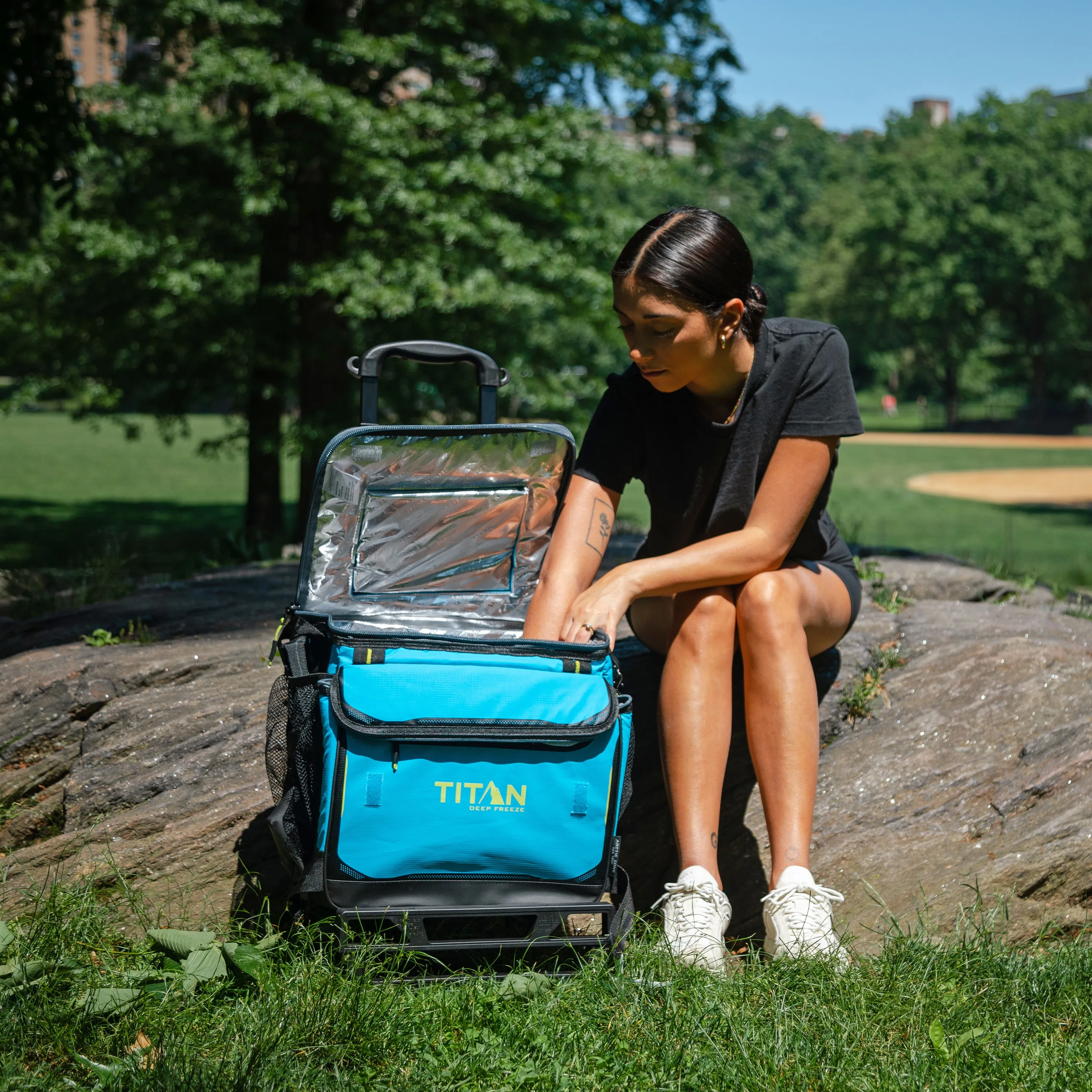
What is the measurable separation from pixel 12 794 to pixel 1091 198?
1918 inches

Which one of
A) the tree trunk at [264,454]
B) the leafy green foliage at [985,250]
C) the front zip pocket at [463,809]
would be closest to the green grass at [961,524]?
the front zip pocket at [463,809]

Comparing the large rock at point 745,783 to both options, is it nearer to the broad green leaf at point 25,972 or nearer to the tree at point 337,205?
the broad green leaf at point 25,972

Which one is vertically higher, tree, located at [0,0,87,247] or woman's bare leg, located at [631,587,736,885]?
tree, located at [0,0,87,247]

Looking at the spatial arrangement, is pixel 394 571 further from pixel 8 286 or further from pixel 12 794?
pixel 8 286

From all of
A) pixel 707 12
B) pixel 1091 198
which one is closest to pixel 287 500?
pixel 707 12

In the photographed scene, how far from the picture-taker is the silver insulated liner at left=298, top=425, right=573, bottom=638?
302cm

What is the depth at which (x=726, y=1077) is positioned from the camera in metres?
2.20

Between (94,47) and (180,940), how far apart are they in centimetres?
1344

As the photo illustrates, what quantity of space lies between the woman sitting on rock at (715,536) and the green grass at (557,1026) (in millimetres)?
169

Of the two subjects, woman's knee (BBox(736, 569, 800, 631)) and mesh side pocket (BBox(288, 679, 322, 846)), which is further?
woman's knee (BBox(736, 569, 800, 631))

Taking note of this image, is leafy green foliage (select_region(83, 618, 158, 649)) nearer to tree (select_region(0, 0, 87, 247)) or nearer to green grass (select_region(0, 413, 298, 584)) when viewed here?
green grass (select_region(0, 413, 298, 584))

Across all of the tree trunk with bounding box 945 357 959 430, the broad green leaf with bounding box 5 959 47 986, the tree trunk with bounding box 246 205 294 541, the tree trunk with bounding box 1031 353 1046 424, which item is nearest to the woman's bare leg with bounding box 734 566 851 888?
the broad green leaf with bounding box 5 959 47 986

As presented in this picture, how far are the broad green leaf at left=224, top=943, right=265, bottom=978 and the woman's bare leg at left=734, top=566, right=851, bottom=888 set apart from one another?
3.71ft

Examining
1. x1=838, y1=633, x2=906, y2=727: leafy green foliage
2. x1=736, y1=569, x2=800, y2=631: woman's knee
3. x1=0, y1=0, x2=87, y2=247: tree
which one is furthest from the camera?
x1=0, y1=0, x2=87, y2=247: tree
